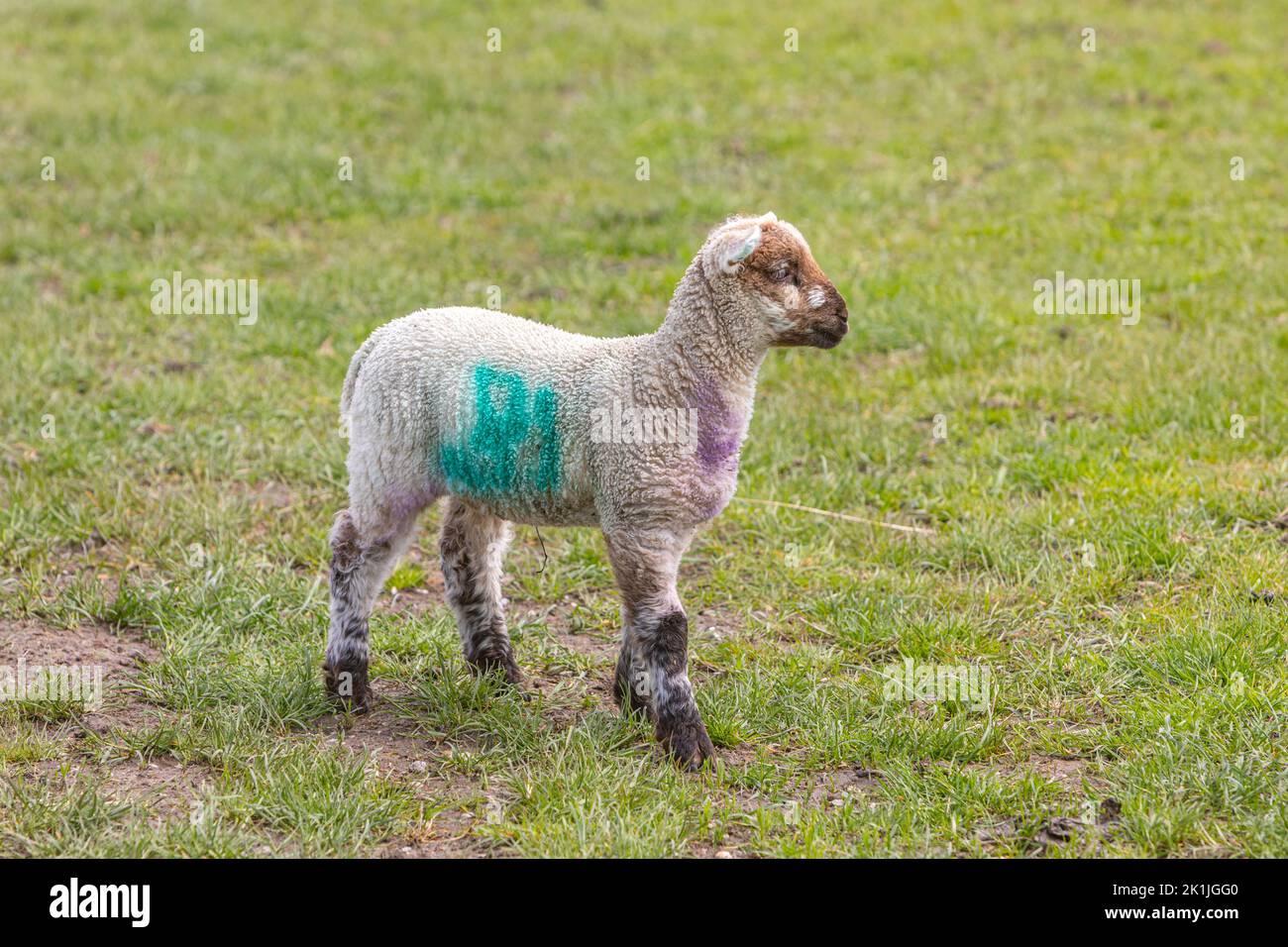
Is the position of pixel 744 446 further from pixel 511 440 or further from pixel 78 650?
pixel 78 650

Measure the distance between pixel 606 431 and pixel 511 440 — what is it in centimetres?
37

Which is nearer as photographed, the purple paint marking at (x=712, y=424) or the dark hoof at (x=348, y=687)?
the purple paint marking at (x=712, y=424)

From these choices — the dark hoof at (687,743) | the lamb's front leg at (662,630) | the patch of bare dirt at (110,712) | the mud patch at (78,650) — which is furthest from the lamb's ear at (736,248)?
the mud patch at (78,650)

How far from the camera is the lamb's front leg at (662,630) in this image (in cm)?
546

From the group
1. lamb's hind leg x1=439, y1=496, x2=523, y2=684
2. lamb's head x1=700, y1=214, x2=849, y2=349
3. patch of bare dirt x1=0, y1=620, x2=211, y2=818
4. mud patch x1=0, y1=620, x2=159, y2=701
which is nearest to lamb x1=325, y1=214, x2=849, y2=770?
lamb's head x1=700, y1=214, x2=849, y2=349

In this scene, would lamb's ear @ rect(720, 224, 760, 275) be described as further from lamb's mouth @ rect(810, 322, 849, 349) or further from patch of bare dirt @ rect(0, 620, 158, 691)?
patch of bare dirt @ rect(0, 620, 158, 691)

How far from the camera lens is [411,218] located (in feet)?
38.4

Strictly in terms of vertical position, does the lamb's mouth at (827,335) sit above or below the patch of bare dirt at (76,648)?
above

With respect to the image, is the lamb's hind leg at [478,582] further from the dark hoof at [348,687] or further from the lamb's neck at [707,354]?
the lamb's neck at [707,354]

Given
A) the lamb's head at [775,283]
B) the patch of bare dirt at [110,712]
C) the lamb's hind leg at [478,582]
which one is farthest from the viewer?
the lamb's hind leg at [478,582]

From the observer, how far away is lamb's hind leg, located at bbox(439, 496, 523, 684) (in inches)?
243

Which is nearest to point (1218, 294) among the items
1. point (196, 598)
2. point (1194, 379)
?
point (1194, 379)

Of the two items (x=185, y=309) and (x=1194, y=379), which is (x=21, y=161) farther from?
(x=1194, y=379)

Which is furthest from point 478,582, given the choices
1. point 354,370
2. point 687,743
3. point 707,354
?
point 707,354
